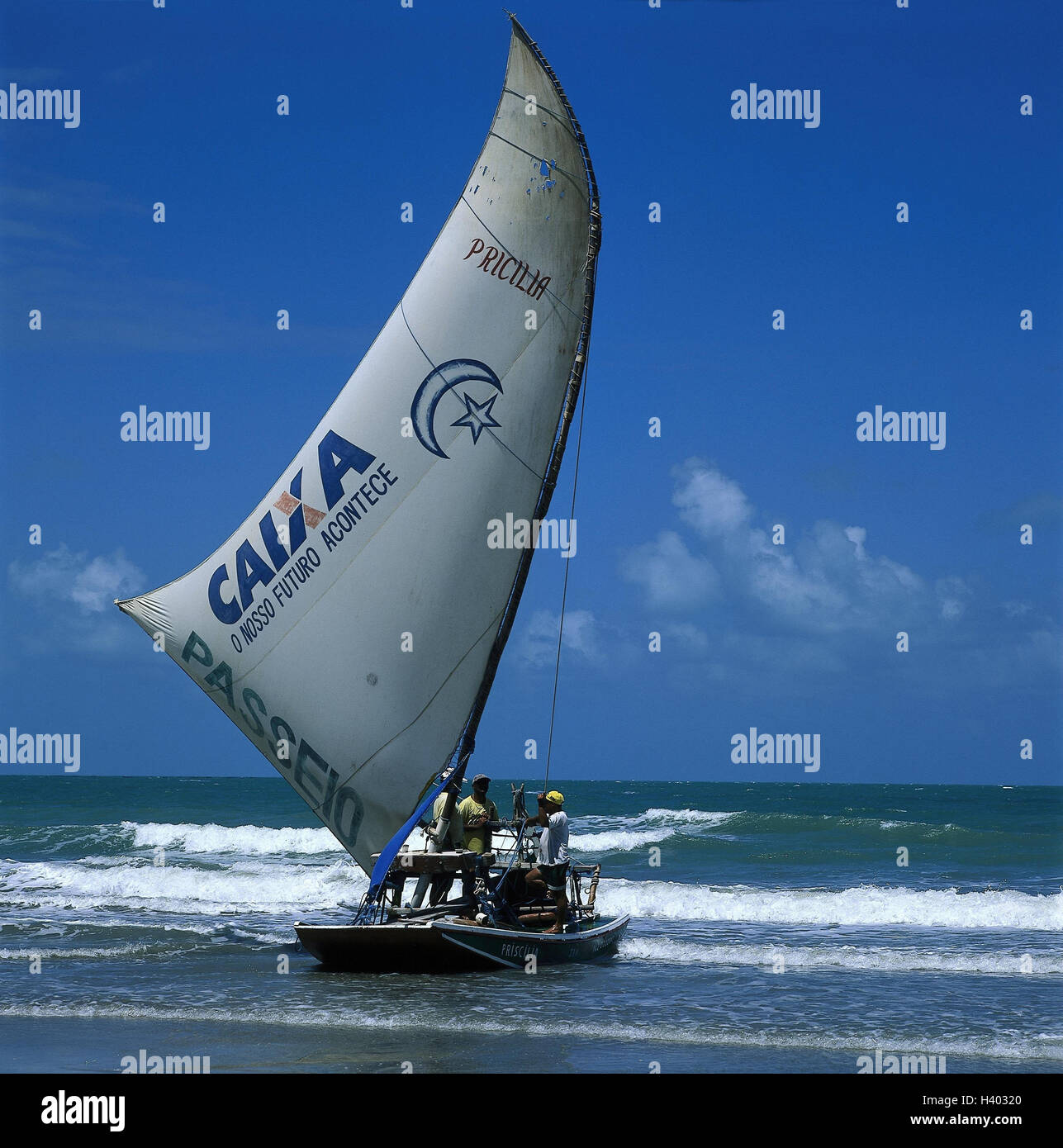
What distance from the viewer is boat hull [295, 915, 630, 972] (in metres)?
13.0

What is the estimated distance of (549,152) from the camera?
46.0ft

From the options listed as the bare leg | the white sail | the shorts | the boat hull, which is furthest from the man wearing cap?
the bare leg

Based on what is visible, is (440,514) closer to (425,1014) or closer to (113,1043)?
(425,1014)

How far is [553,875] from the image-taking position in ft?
48.6

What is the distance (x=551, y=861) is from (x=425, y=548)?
14.0 feet

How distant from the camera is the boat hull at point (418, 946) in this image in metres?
13.0

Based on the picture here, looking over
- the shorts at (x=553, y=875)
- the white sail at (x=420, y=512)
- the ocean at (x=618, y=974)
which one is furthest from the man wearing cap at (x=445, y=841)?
the shorts at (x=553, y=875)

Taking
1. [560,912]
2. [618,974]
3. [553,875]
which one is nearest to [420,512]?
[553,875]

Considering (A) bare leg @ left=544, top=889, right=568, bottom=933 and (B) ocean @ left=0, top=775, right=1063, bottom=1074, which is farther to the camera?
(A) bare leg @ left=544, top=889, right=568, bottom=933

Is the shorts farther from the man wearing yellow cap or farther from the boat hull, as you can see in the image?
the boat hull

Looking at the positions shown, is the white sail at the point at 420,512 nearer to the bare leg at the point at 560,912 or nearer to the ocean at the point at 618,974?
the bare leg at the point at 560,912

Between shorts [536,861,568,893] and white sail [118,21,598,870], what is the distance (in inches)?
81.3

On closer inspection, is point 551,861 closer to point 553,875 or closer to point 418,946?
point 553,875
